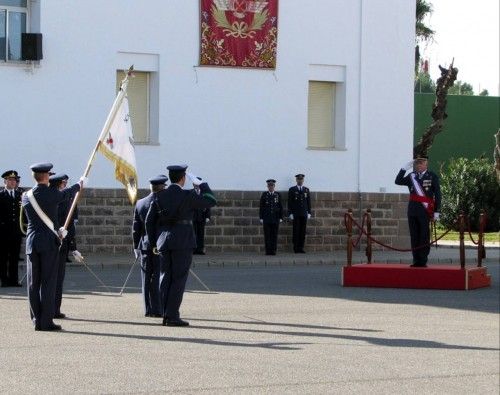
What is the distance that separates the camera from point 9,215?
23281mm

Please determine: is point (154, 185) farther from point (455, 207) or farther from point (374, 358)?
point (455, 207)

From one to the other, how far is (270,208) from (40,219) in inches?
661

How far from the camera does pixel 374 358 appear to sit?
42.8 ft

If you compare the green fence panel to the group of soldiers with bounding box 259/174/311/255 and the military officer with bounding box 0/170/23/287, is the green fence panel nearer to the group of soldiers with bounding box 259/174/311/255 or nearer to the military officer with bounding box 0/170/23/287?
the group of soldiers with bounding box 259/174/311/255

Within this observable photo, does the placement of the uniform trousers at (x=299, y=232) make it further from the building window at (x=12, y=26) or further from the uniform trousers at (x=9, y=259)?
the uniform trousers at (x=9, y=259)

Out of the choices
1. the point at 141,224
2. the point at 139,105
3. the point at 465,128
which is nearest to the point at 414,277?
the point at 141,224

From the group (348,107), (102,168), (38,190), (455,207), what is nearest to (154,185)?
(38,190)

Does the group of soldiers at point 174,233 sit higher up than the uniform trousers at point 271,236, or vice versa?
the group of soldiers at point 174,233

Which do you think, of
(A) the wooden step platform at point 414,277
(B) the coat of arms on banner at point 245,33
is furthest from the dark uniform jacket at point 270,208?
(A) the wooden step platform at point 414,277

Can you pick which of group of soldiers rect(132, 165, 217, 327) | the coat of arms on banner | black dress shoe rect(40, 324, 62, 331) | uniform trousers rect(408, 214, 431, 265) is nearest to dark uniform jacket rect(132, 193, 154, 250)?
group of soldiers rect(132, 165, 217, 327)

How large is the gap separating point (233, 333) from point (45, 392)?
466cm

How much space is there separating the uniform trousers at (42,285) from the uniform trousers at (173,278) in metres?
1.24

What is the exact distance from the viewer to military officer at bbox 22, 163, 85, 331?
1580 cm

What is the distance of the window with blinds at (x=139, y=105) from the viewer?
32.5m
